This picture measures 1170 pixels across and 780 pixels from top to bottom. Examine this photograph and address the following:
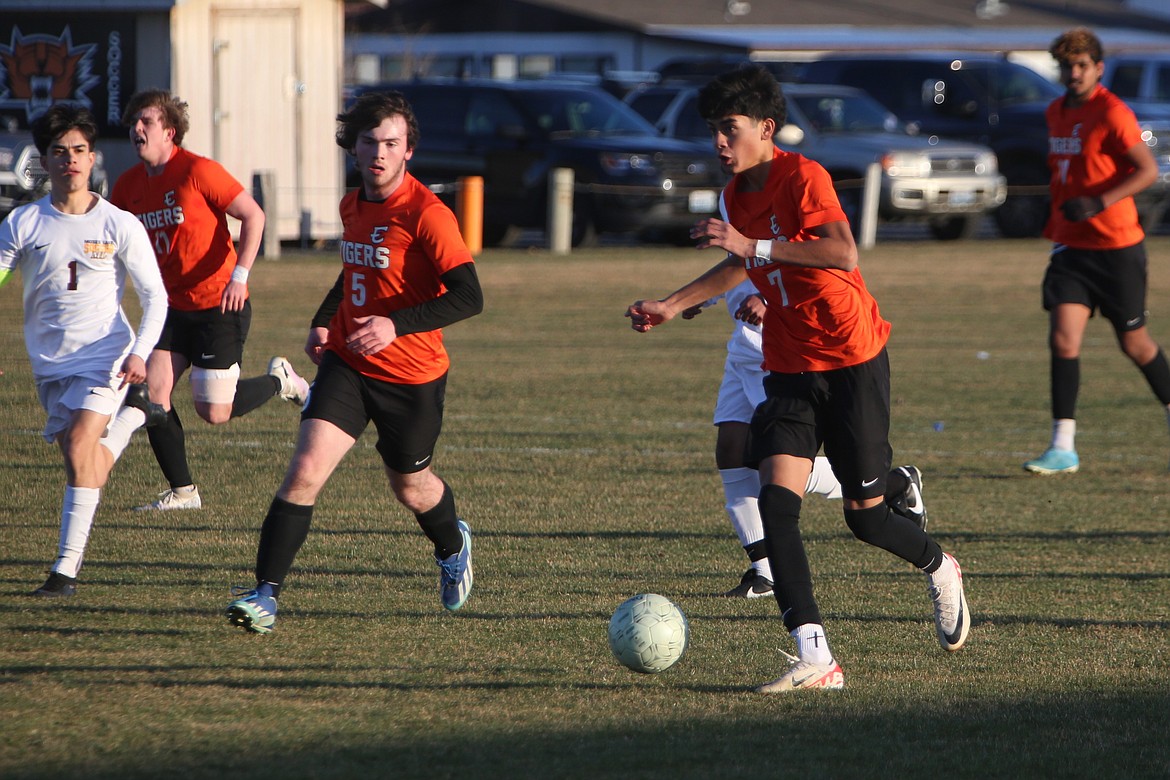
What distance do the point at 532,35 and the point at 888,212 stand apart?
26.7 meters

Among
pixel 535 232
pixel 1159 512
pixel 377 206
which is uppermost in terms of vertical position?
pixel 377 206

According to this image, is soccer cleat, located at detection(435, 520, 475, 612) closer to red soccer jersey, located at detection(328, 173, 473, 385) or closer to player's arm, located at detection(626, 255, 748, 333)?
red soccer jersey, located at detection(328, 173, 473, 385)

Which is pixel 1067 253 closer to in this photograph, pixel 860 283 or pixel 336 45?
pixel 860 283

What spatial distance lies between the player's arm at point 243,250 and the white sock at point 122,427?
69cm

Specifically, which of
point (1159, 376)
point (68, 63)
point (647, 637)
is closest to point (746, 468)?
point (647, 637)

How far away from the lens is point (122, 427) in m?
6.93

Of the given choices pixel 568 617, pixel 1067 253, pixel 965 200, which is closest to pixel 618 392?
pixel 1067 253

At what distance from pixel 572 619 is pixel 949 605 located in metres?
1.37

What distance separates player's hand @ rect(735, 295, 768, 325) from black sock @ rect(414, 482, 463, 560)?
1.30 metres

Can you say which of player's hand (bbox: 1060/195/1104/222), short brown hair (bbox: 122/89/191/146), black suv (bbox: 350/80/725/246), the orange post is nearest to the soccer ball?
short brown hair (bbox: 122/89/191/146)

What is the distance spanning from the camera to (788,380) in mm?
5273

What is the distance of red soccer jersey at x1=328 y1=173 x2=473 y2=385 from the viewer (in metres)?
5.59

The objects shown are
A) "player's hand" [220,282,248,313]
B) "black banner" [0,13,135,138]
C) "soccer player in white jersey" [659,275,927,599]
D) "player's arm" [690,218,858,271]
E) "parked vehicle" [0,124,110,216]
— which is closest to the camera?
"player's arm" [690,218,858,271]

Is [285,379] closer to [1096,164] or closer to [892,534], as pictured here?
[892,534]
